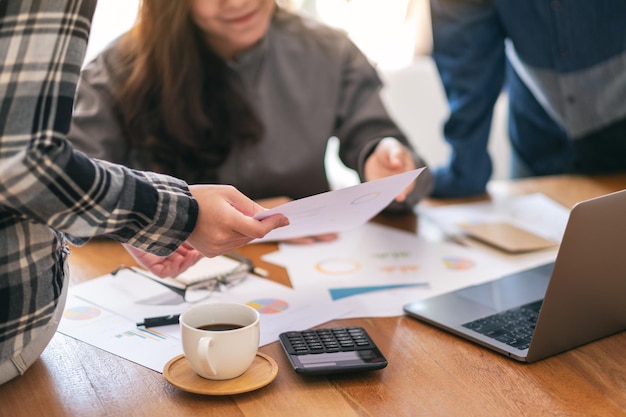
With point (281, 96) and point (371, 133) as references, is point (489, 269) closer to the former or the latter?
point (371, 133)

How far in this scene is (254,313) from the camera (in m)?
0.89

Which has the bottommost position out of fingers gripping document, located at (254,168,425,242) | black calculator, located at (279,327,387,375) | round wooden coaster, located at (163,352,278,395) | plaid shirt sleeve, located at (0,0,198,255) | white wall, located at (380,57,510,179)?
white wall, located at (380,57,510,179)

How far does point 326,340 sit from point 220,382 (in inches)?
6.0

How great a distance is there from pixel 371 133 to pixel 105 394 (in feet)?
3.08

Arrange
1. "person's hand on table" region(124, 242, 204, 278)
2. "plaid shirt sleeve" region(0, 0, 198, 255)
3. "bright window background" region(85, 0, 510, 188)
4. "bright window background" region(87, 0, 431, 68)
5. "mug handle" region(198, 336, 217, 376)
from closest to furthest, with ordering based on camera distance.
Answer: "plaid shirt sleeve" region(0, 0, 198, 255)
"mug handle" region(198, 336, 217, 376)
"person's hand on table" region(124, 242, 204, 278)
"bright window background" region(85, 0, 510, 188)
"bright window background" region(87, 0, 431, 68)

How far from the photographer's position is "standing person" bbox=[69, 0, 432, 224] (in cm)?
151

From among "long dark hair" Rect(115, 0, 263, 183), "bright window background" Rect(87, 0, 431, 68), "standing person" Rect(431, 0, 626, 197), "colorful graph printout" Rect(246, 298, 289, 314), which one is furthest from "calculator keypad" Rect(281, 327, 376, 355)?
"bright window background" Rect(87, 0, 431, 68)

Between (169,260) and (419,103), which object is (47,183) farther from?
(419,103)

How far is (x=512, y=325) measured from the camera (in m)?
1.03

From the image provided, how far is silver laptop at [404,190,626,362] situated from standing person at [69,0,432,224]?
424 mm

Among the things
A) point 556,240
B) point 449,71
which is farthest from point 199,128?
point 556,240

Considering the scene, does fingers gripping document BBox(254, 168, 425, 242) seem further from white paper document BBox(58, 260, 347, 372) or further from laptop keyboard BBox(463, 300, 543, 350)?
laptop keyboard BBox(463, 300, 543, 350)

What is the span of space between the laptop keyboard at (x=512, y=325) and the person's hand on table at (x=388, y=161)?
1.35ft

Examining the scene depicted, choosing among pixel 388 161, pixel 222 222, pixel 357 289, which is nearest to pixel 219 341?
pixel 222 222
